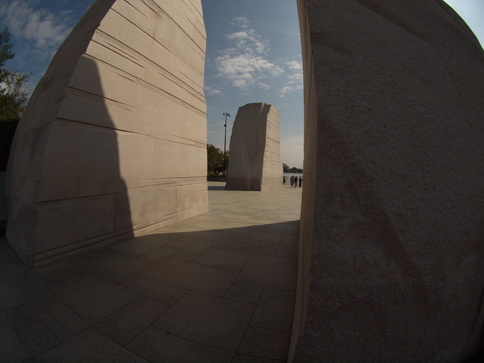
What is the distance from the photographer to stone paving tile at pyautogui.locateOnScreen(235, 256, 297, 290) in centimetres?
267

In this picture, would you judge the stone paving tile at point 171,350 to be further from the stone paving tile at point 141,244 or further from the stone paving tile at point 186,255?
the stone paving tile at point 141,244

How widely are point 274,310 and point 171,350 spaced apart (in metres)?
1.08

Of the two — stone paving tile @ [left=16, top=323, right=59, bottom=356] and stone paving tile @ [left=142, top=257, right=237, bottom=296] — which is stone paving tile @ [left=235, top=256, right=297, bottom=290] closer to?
stone paving tile @ [left=142, top=257, right=237, bottom=296]

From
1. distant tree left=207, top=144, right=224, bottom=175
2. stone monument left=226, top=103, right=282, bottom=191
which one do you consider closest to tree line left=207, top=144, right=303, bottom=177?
distant tree left=207, top=144, right=224, bottom=175

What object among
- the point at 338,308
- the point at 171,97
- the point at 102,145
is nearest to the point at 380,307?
the point at 338,308

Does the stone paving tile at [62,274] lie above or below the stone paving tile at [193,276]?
below

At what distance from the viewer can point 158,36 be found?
5.31m

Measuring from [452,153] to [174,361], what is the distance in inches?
102

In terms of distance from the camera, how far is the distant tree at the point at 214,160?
3909 centimetres

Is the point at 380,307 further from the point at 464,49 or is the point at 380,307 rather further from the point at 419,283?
the point at 464,49

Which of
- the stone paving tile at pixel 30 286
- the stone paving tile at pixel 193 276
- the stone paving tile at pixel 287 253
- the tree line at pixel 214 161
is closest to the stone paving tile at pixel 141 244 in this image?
the stone paving tile at pixel 193 276

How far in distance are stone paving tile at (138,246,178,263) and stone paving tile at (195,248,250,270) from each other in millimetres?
611

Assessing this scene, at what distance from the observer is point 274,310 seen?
2139 mm

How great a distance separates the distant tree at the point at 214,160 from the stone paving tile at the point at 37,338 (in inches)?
1438
